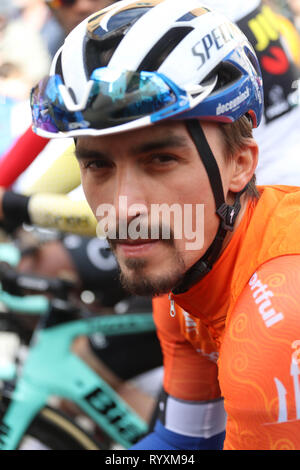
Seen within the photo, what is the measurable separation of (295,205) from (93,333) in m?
1.84

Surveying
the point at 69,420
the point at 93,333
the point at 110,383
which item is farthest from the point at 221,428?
the point at 110,383

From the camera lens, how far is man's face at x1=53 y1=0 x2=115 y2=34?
2881 millimetres

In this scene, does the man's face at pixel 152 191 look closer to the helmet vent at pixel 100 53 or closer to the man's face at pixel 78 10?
the helmet vent at pixel 100 53

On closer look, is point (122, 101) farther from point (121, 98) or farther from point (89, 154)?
point (89, 154)

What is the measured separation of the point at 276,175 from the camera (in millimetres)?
2795

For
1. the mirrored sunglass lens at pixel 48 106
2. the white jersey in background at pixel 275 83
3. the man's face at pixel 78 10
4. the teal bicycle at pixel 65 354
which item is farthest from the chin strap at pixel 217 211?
the man's face at pixel 78 10

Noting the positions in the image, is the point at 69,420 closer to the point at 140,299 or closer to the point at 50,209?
the point at 140,299

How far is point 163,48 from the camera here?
1413mm

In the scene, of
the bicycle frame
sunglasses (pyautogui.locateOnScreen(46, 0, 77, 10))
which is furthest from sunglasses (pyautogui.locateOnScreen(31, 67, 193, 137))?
the bicycle frame

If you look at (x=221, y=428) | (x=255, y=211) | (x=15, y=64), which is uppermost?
(x=255, y=211)

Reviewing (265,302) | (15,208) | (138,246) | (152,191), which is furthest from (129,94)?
(15,208)

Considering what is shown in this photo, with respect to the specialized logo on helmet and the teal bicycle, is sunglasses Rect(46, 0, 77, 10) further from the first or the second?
the specialized logo on helmet

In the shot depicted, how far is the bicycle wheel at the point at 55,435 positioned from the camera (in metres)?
2.54

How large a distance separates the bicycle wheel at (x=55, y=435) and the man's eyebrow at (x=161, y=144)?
1638mm
